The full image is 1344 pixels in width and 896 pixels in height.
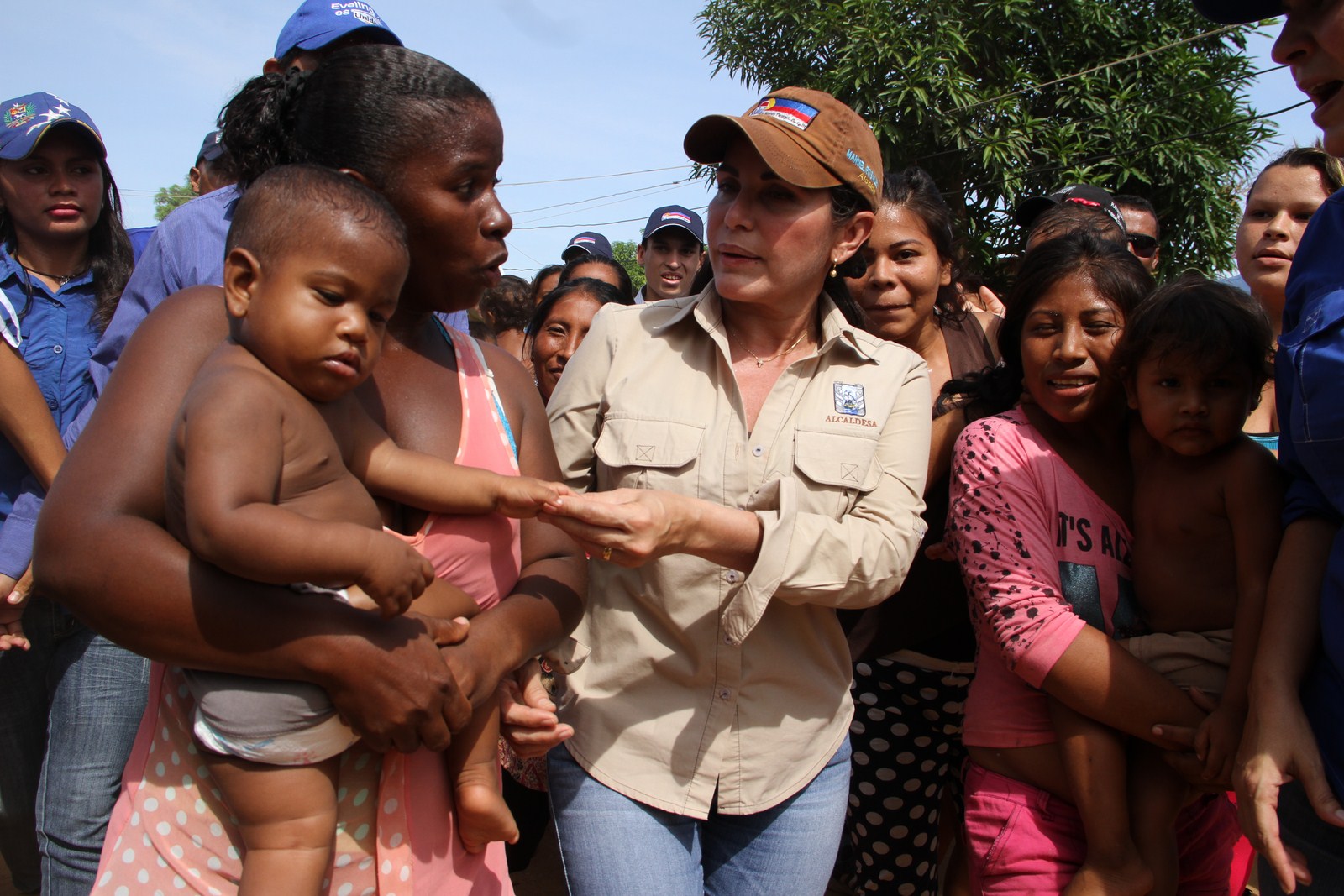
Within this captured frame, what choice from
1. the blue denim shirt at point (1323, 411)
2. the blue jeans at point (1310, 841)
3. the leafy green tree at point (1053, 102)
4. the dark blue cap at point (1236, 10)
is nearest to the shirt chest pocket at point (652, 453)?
the blue denim shirt at point (1323, 411)

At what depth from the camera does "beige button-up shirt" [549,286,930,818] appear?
213cm

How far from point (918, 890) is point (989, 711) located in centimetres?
95

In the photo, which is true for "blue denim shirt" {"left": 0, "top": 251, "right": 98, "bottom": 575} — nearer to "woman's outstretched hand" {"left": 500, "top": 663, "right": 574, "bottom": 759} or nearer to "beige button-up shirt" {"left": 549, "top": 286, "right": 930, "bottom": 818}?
"beige button-up shirt" {"left": 549, "top": 286, "right": 930, "bottom": 818}

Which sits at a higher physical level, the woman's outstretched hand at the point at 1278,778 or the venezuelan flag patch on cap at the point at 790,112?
the venezuelan flag patch on cap at the point at 790,112

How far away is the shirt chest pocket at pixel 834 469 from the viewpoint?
2.20 meters

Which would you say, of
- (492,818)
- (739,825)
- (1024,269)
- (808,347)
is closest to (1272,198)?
(1024,269)

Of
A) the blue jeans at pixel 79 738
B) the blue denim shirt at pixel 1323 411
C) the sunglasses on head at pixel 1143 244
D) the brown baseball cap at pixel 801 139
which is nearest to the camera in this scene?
the blue denim shirt at pixel 1323 411

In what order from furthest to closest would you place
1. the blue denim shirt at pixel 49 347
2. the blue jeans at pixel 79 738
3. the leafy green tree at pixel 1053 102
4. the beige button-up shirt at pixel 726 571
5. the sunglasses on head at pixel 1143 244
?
the leafy green tree at pixel 1053 102
the sunglasses on head at pixel 1143 244
the blue denim shirt at pixel 49 347
the blue jeans at pixel 79 738
the beige button-up shirt at pixel 726 571

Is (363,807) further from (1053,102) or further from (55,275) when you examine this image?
(1053,102)

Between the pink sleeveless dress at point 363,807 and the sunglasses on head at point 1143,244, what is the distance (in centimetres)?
353

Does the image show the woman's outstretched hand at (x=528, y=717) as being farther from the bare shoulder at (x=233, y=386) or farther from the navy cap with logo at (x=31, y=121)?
the navy cap with logo at (x=31, y=121)

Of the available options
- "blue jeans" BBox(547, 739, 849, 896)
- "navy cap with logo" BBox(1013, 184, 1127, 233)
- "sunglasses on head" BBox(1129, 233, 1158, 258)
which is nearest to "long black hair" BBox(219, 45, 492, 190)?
"blue jeans" BBox(547, 739, 849, 896)

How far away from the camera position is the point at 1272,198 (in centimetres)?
364

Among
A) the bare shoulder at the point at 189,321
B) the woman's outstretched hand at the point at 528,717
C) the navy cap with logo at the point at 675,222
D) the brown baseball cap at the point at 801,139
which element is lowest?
the woman's outstretched hand at the point at 528,717
